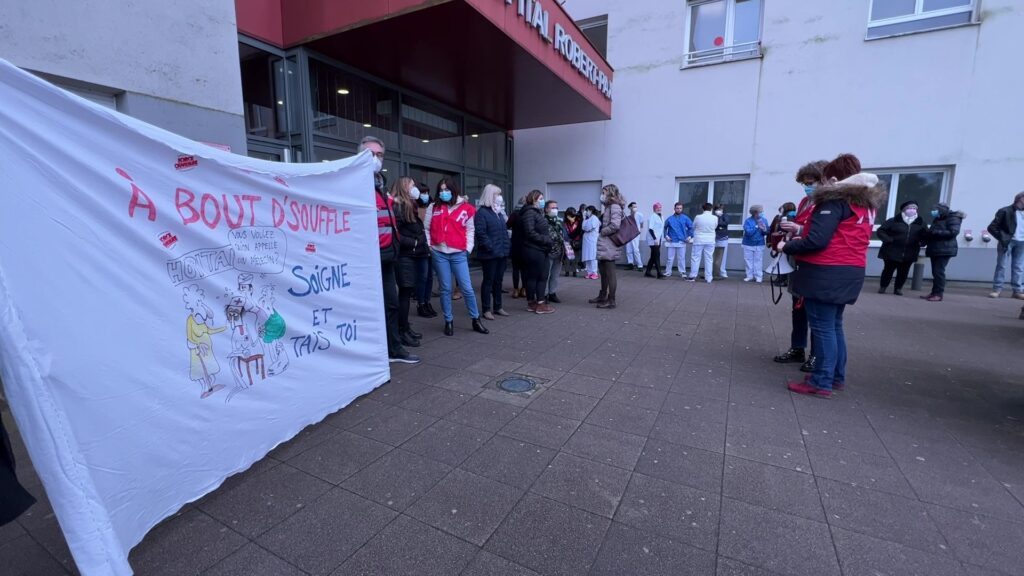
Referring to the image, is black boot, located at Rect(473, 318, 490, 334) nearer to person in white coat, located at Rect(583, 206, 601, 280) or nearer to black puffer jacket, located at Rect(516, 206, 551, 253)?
black puffer jacket, located at Rect(516, 206, 551, 253)

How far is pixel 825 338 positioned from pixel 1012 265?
8.56 m

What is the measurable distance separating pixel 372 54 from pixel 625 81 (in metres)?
7.62

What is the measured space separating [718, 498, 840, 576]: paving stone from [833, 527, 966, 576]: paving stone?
56 millimetres

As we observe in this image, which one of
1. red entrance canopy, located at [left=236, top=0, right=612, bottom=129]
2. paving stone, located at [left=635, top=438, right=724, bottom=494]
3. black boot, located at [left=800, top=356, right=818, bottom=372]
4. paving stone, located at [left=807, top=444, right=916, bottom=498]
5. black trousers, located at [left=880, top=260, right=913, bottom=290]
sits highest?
red entrance canopy, located at [left=236, top=0, right=612, bottom=129]

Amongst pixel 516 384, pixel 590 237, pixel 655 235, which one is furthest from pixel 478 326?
pixel 655 235

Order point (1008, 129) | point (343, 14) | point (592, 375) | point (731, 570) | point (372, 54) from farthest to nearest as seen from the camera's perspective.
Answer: point (1008, 129), point (372, 54), point (343, 14), point (592, 375), point (731, 570)

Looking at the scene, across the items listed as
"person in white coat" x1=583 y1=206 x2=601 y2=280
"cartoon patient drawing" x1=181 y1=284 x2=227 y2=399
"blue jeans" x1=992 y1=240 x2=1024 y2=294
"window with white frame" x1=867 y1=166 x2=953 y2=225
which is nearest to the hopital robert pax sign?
"person in white coat" x1=583 y1=206 x2=601 y2=280

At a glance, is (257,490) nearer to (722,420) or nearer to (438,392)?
(438,392)

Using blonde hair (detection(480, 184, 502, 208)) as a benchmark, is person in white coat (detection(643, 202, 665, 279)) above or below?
below

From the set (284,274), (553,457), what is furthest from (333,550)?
(284,274)

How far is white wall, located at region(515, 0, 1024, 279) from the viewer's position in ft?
30.3

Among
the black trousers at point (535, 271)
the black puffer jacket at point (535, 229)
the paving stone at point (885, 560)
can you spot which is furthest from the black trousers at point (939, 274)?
the paving stone at point (885, 560)

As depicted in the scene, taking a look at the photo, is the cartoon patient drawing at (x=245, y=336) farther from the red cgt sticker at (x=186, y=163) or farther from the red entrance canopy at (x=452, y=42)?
the red entrance canopy at (x=452, y=42)

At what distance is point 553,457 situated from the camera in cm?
275
